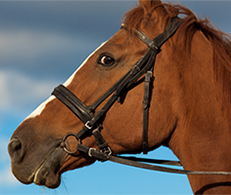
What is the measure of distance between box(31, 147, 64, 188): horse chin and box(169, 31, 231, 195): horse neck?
1.28 m

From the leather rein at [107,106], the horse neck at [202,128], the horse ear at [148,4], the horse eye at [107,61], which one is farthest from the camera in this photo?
the horse ear at [148,4]

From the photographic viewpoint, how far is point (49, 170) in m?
2.70

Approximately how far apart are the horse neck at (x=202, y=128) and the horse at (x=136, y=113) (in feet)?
0.03

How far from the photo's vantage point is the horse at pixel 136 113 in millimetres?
2689

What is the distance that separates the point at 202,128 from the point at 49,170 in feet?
5.59

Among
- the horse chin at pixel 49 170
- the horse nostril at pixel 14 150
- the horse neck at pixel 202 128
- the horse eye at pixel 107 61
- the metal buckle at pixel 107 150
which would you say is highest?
the horse eye at pixel 107 61

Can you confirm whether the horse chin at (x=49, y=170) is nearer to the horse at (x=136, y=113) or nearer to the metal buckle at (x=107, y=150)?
the horse at (x=136, y=113)

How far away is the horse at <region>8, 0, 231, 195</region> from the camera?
8.82ft

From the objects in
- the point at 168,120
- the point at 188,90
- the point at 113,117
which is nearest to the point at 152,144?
the point at 168,120

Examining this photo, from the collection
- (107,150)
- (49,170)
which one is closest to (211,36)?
(107,150)

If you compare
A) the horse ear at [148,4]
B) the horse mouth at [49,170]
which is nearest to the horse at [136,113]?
the horse mouth at [49,170]

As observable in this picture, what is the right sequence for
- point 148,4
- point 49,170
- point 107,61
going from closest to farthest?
point 49,170 < point 107,61 < point 148,4

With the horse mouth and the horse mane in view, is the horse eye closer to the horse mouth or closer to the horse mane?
the horse mane

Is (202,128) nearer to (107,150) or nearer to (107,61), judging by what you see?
(107,150)
